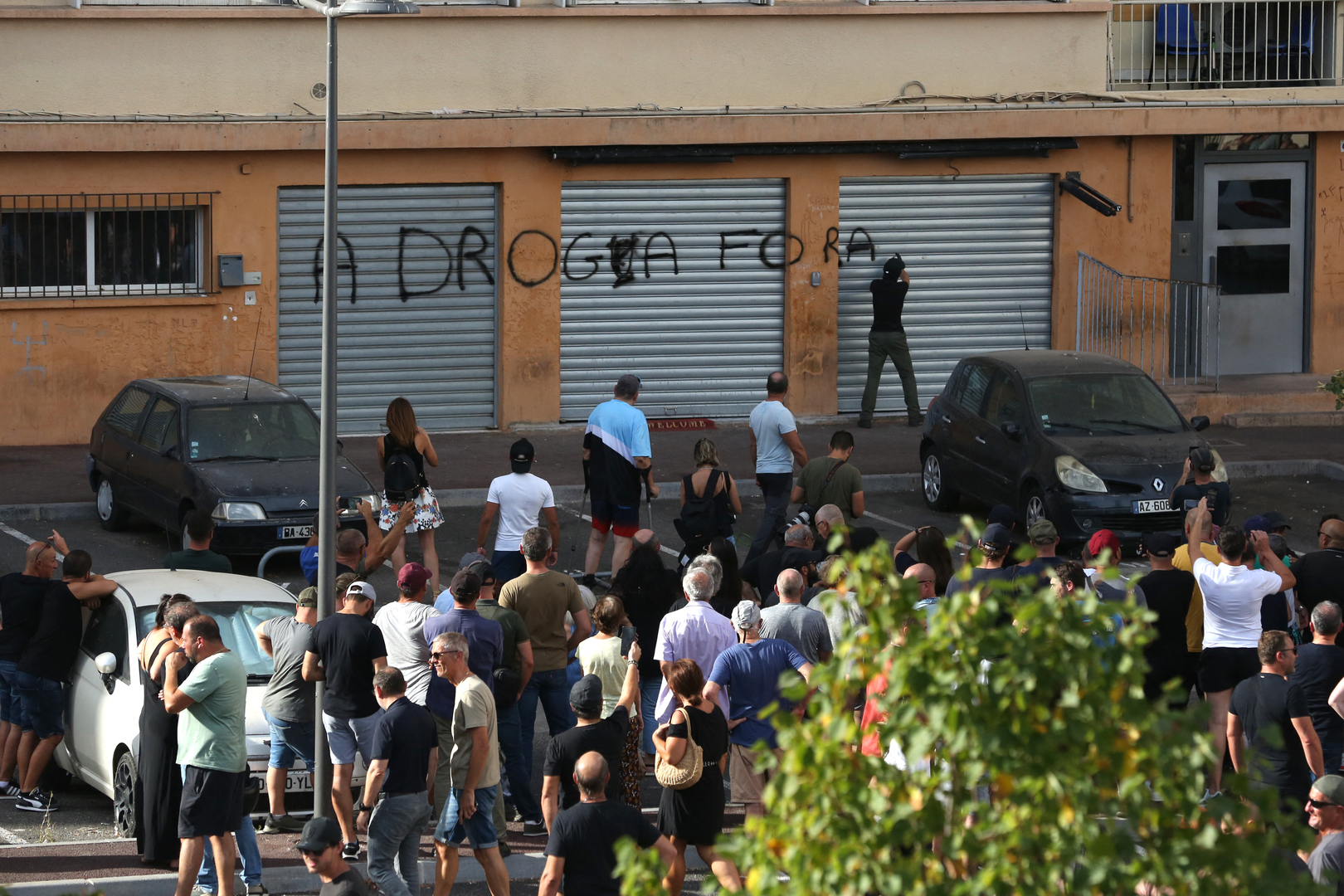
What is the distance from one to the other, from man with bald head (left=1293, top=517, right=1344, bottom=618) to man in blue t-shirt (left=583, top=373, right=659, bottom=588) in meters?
5.12

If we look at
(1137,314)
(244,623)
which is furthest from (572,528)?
(1137,314)

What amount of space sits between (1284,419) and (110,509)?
46.3ft

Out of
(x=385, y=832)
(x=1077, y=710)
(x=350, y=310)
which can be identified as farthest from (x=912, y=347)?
(x=1077, y=710)

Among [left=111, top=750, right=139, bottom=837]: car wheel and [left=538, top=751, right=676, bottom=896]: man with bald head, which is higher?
[left=538, top=751, right=676, bottom=896]: man with bald head

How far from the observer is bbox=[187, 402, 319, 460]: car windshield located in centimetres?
1477

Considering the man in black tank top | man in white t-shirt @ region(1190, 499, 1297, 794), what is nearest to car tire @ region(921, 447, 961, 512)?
the man in black tank top

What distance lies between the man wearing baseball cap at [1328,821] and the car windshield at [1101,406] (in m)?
8.42

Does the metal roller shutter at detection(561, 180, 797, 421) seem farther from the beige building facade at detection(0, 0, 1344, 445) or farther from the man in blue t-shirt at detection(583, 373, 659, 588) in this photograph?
the man in blue t-shirt at detection(583, 373, 659, 588)

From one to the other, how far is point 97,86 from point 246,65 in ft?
5.40

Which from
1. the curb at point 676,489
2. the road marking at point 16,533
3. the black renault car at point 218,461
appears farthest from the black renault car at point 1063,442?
the road marking at point 16,533

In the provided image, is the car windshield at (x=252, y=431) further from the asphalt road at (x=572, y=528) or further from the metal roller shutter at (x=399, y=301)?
the metal roller shutter at (x=399, y=301)

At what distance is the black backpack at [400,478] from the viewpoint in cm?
1322

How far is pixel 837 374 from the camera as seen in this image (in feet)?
72.0

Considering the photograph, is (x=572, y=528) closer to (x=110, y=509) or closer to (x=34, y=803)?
(x=110, y=509)
